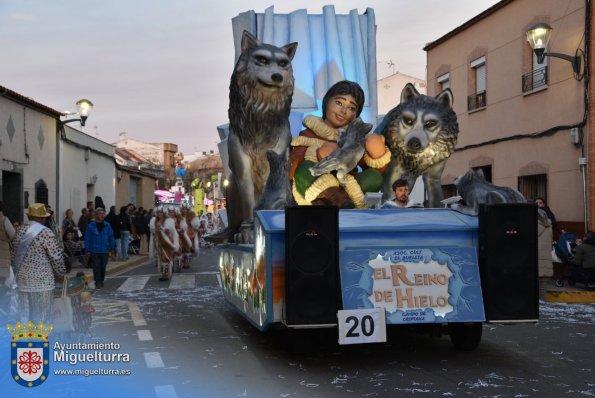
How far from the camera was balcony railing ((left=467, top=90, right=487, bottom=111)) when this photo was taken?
2117 centimetres

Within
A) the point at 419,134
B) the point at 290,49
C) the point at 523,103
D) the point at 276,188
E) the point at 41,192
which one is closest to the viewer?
the point at 276,188

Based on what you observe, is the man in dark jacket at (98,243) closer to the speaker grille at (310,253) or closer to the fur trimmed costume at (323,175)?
the fur trimmed costume at (323,175)

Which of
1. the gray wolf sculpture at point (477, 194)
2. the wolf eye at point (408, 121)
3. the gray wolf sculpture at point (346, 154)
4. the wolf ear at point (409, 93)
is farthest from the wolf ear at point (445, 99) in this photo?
the gray wolf sculpture at point (477, 194)

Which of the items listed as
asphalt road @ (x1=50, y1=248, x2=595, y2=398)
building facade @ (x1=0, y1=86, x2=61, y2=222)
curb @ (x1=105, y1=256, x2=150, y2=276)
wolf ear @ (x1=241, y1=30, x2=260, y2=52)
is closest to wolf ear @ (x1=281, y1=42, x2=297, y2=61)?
wolf ear @ (x1=241, y1=30, x2=260, y2=52)

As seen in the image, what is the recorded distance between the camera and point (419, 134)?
26.9 feet

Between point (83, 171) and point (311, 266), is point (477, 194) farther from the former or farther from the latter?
point (83, 171)

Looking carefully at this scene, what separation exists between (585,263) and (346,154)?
6.97 m

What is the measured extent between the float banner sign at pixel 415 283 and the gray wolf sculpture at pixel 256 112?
227 centimetres

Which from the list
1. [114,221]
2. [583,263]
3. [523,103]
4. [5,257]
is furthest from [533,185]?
[5,257]

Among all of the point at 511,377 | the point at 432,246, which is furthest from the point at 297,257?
the point at 511,377

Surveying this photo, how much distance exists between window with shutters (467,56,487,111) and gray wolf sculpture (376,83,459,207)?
520 inches

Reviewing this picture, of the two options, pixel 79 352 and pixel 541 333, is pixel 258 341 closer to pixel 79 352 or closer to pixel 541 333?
pixel 79 352

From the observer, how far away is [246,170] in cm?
889

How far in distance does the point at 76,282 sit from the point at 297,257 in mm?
2276
